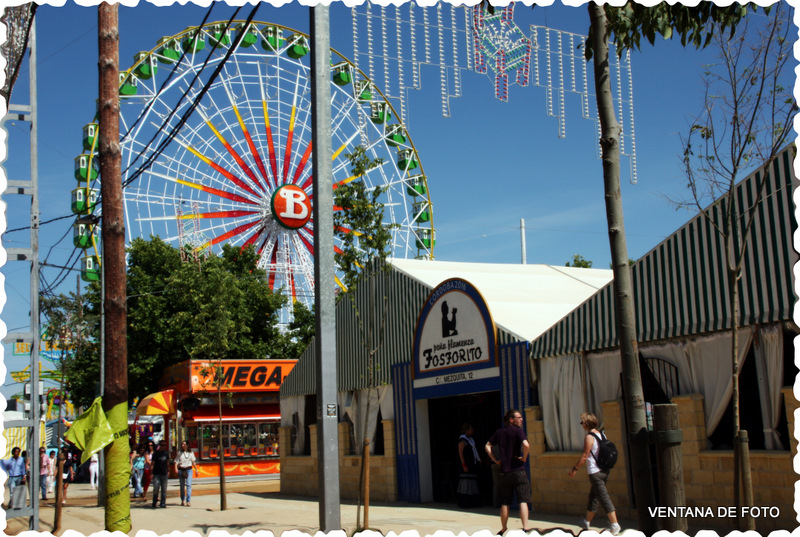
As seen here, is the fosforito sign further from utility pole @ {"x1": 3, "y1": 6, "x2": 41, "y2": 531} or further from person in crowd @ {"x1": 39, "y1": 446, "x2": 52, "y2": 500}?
person in crowd @ {"x1": 39, "y1": 446, "x2": 52, "y2": 500}

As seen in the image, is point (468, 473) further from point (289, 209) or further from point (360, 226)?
point (289, 209)

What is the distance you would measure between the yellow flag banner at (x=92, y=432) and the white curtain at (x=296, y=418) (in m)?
14.1

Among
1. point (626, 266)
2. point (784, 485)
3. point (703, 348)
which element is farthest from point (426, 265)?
point (626, 266)

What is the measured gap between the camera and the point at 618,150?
6.86 m

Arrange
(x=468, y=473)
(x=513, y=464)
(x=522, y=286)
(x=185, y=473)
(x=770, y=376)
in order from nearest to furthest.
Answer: (x=770, y=376) → (x=513, y=464) → (x=468, y=473) → (x=522, y=286) → (x=185, y=473)

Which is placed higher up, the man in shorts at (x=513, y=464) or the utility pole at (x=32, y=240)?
the utility pole at (x=32, y=240)

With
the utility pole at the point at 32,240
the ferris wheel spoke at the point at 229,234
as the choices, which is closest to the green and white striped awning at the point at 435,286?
the utility pole at the point at 32,240

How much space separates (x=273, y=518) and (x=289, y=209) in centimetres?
2037

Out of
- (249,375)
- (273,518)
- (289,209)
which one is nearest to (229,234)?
(289,209)

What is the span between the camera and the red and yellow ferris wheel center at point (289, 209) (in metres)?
35.3

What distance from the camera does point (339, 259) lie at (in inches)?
565

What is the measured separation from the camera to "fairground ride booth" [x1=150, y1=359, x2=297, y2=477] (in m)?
34.3

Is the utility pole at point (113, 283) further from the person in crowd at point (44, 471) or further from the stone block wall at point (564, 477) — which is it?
the person in crowd at point (44, 471)

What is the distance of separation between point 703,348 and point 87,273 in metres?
28.5
